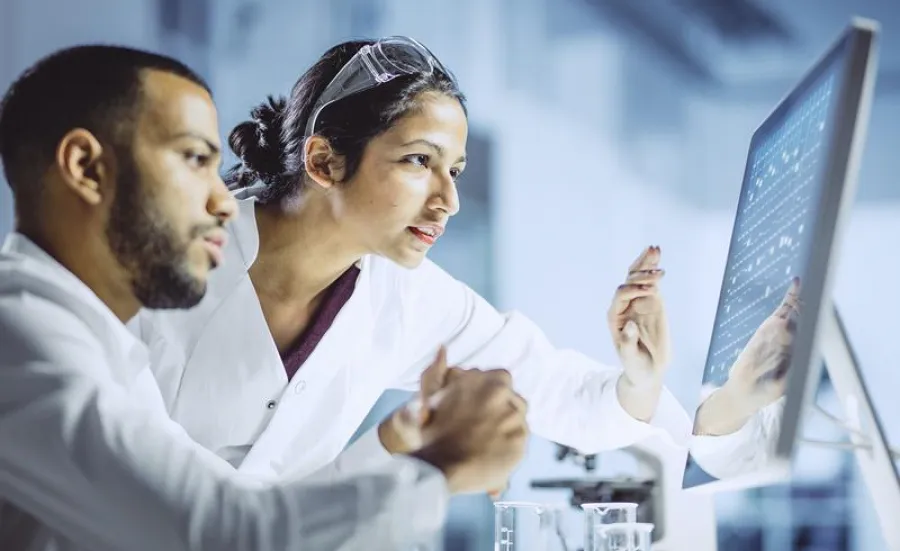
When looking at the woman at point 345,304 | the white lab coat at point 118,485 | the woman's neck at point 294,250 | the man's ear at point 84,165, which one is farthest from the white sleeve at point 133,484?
the woman's neck at point 294,250

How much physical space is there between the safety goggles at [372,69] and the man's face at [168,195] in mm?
301

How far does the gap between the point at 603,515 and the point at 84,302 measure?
83 cm

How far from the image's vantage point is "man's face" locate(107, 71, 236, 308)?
57.2 inches

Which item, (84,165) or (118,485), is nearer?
(118,485)

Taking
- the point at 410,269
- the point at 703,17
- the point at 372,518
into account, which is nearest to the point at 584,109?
the point at 703,17

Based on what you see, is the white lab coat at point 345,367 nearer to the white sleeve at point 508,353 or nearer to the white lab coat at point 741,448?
the white sleeve at point 508,353

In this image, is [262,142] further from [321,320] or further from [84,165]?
[84,165]

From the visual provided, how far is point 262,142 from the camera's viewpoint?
6.05ft

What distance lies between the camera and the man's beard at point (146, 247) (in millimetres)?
1446

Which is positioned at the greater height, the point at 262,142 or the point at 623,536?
the point at 262,142

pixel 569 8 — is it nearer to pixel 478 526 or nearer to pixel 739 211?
pixel 739 211

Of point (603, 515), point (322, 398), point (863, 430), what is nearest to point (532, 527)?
point (603, 515)

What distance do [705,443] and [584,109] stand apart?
0.97 metres

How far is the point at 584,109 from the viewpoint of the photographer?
224cm
